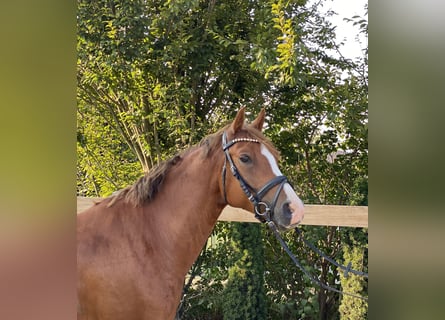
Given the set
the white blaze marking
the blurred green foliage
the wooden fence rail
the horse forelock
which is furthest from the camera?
the blurred green foliage

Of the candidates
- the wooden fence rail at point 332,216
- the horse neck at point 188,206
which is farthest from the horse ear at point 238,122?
the wooden fence rail at point 332,216

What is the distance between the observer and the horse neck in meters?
1.75

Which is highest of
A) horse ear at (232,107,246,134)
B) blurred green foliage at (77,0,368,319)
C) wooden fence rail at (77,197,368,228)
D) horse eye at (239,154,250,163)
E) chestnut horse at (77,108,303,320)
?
blurred green foliage at (77,0,368,319)

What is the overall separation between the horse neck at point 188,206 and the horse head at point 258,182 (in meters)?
0.06

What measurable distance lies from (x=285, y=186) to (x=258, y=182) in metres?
0.11

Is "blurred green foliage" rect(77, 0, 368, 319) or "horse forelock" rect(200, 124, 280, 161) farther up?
"blurred green foliage" rect(77, 0, 368, 319)

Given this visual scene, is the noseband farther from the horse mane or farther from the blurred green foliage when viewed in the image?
the blurred green foliage

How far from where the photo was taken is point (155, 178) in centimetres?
180

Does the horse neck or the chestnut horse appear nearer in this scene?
the chestnut horse

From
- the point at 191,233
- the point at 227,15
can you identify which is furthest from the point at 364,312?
the point at 227,15

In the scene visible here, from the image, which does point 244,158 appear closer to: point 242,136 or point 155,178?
point 242,136

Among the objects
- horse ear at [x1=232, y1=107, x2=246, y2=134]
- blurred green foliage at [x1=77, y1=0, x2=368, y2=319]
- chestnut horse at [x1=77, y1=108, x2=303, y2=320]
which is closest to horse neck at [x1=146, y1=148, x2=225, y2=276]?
chestnut horse at [x1=77, y1=108, x2=303, y2=320]

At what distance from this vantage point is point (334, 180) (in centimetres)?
364
